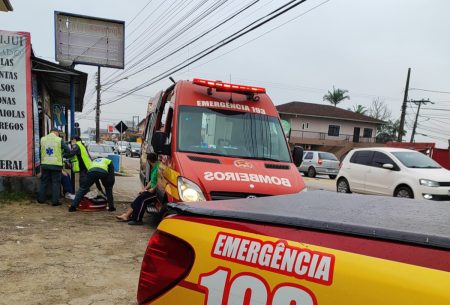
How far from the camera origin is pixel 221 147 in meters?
6.45

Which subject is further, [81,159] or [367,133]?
[367,133]

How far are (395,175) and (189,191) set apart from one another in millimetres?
7692

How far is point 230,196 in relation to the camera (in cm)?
555

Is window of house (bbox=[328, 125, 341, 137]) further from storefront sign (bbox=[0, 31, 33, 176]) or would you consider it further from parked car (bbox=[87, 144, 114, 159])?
storefront sign (bbox=[0, 31, 33, 176])

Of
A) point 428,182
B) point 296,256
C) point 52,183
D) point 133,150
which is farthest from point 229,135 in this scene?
point 133,150

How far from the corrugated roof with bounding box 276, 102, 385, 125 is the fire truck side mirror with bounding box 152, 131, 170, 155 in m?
40.4

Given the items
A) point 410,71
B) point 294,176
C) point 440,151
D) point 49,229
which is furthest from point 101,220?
point 410,71

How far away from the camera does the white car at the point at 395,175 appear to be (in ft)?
34.2

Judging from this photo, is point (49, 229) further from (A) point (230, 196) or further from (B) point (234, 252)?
(B) point (234, 252)

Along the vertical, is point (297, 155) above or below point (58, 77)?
below

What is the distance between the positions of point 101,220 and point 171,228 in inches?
250

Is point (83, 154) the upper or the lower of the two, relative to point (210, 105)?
lower

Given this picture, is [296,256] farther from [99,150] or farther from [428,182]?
[99,150]

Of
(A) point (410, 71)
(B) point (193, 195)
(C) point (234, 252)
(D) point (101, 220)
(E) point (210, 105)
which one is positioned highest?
(A) point (410, 71)
